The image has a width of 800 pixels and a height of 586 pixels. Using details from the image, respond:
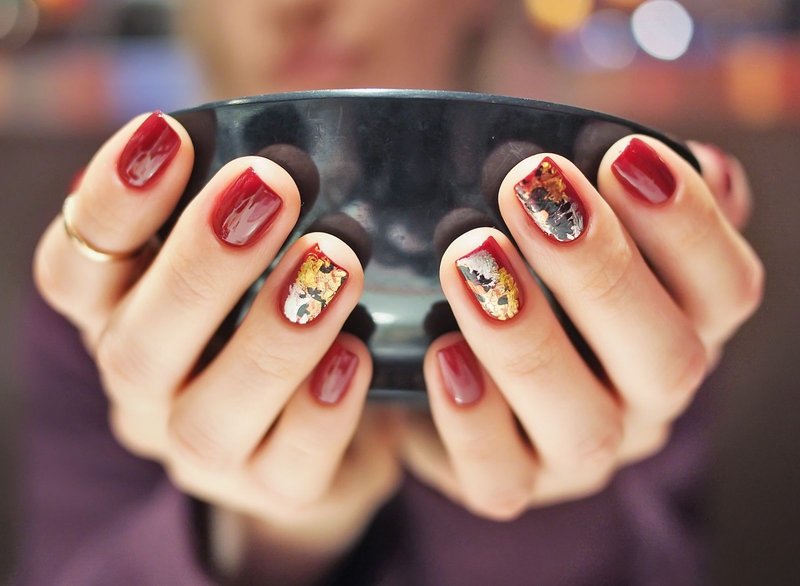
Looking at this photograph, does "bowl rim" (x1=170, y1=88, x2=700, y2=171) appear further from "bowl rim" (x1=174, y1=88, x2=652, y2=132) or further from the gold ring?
the gold ring

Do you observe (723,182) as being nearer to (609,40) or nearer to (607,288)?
(607,288)

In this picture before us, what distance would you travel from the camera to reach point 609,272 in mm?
273

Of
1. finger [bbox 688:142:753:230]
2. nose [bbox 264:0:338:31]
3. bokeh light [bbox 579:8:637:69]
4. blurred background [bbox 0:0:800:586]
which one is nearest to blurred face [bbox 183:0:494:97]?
nose [bbox 264:0:338:31]

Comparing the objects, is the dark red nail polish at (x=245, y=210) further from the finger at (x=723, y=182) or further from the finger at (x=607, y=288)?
the finger at (x=723, y=182)

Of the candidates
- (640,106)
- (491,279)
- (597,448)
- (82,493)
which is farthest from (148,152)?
(640,106)

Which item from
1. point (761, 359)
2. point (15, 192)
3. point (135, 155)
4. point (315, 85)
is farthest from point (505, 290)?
point (15, 192)

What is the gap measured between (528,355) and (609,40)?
0.90 metres

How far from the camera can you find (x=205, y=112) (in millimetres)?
243

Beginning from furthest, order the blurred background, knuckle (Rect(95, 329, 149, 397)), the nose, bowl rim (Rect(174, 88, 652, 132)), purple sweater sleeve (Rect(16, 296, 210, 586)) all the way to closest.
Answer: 1. the blurred background
2. the nose
3. purple sweater sleeve (Rect(16, 296, 210, 586))
4. knuckle (Rect(95, 329, 149, 397))
5. bowl rim (Rect(174, 88, 652, 132))

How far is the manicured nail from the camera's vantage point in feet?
0.80

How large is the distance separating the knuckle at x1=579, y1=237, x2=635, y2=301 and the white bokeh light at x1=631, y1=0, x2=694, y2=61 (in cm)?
86

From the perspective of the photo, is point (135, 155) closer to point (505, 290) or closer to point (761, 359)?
point (505, 290)

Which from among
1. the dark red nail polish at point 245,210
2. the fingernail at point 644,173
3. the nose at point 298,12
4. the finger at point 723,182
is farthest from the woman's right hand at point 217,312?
the nose at point 298,12

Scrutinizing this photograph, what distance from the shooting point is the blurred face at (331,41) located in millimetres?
684
